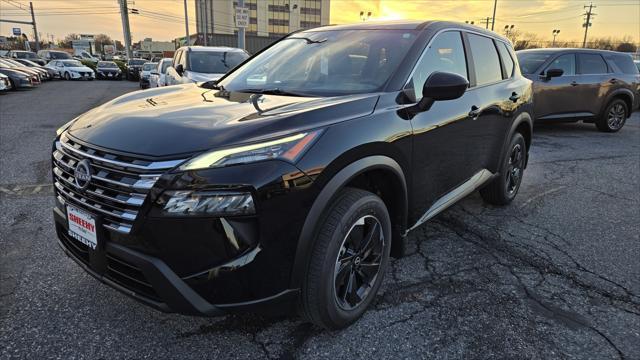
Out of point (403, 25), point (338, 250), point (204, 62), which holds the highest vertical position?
point (403, 25)

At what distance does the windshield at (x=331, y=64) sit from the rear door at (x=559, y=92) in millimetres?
6737

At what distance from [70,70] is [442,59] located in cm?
3178

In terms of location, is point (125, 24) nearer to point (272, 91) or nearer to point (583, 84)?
point (583, 84)

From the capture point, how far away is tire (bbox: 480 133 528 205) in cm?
439

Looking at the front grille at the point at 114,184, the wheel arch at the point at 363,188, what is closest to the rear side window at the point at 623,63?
the wheel arch at the point at 363,188

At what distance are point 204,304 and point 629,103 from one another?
38.2ft

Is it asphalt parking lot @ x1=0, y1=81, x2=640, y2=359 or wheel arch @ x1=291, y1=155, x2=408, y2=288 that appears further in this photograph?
asphalt parking lot @ x1=0, y1=81, x2=640, y2=359

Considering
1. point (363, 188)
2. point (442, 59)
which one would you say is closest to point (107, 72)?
point (442, 59)

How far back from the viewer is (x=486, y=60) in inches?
158

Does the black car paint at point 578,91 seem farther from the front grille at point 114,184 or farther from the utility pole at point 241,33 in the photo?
the front grille at point 114,184

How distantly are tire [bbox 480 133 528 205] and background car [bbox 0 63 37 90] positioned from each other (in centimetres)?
1952

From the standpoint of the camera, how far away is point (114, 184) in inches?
78.1

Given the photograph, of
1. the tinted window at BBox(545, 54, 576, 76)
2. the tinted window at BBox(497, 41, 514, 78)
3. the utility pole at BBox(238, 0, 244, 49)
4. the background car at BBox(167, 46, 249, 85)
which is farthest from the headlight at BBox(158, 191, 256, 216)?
the utility pole at BBox(238, 0, 244, 49)

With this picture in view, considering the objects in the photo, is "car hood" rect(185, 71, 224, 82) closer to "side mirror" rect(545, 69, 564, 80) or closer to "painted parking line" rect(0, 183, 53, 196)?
"painted parking line" rect(0, 183, 53, 196)
